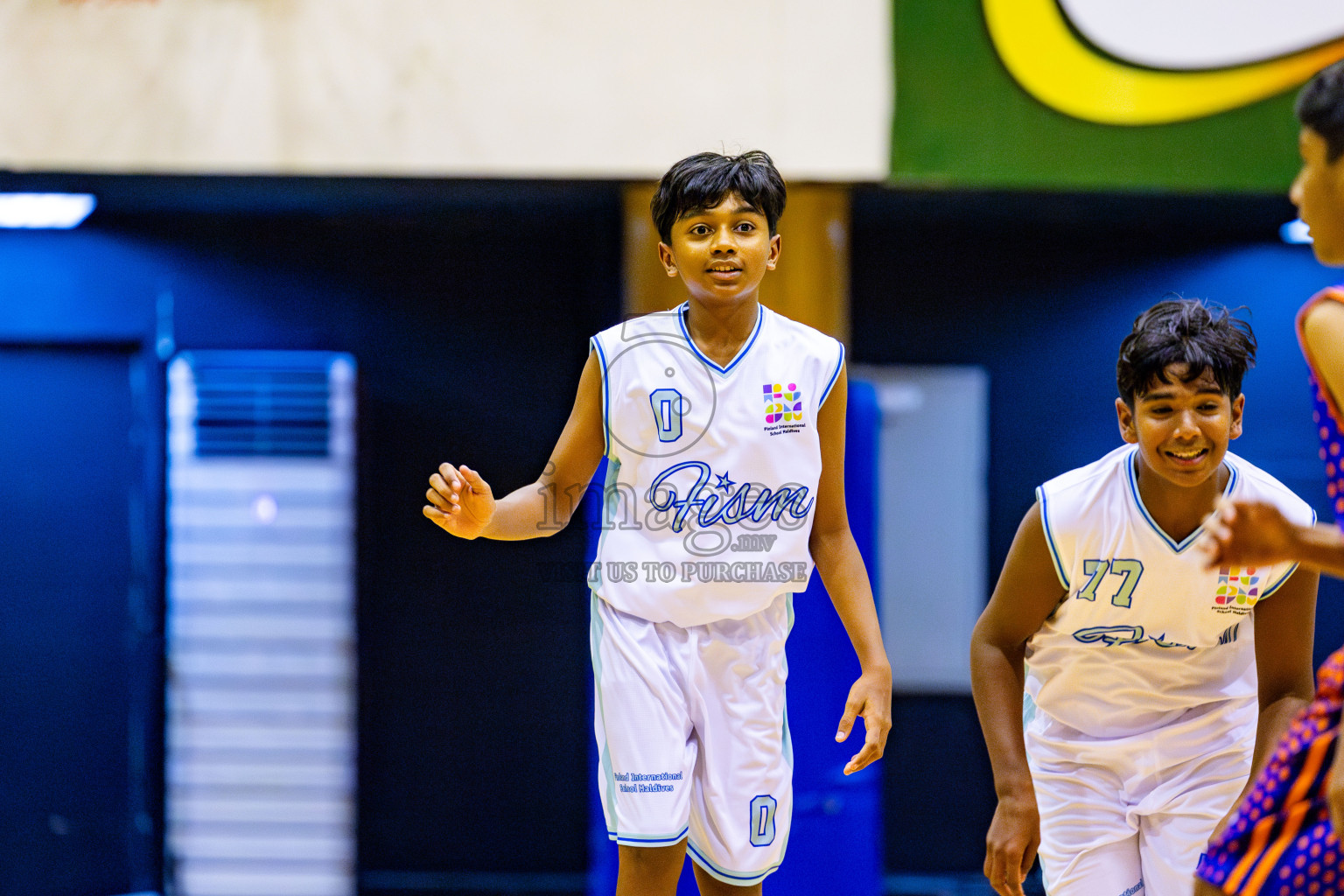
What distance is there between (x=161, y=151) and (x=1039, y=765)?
135 inches

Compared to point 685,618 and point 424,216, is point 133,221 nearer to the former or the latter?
point 424,216

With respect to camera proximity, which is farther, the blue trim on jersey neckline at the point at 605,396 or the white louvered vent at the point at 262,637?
the white louvered vent at the point at 262,637

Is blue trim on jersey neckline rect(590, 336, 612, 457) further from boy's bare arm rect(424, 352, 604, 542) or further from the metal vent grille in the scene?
the metal vent grille

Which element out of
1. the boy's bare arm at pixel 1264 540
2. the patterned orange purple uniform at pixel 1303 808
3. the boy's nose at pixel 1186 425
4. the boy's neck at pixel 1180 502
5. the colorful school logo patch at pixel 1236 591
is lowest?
the patterned orange purple uniform at pixel 1303 808

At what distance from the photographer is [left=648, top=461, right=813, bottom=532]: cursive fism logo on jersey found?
2520 mm

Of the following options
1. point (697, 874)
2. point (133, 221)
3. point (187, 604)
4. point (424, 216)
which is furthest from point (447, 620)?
point (697, 874)

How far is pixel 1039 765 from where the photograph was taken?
2650mm

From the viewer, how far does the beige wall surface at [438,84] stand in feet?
13.5

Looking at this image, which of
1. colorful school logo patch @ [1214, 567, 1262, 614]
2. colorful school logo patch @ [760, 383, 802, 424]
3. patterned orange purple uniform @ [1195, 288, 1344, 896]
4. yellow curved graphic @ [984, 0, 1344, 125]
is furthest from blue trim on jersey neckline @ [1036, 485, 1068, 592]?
yellow curved graphic @ [984, 0, 1344, 125]

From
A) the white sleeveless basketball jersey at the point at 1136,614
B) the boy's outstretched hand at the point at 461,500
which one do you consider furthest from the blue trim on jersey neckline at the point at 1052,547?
the boy's outstretched hand at the point at 461,500

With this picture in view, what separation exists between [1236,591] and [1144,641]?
21 centimetres

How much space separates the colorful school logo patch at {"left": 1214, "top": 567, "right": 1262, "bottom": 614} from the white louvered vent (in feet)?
11.5

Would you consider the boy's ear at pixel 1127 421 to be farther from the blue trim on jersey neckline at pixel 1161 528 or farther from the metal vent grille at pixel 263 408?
the metal vent grille at pixel 263 408

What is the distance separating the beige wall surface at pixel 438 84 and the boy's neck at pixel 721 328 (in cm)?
164
